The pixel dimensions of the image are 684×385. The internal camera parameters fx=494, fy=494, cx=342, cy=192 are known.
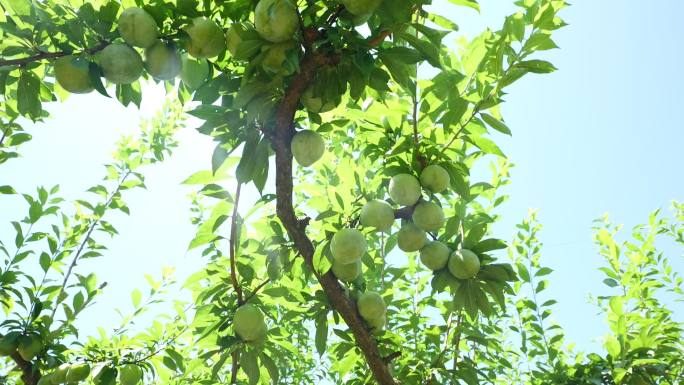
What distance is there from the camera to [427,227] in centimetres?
191

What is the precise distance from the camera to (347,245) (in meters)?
1.79

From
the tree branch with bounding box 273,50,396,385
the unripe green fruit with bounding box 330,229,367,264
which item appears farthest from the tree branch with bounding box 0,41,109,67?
the unripe green fruit with bounding box 330,229,367,264

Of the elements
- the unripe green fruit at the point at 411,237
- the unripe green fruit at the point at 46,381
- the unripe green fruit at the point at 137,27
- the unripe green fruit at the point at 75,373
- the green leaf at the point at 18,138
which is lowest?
the unripe green fruit at the point at 46,381

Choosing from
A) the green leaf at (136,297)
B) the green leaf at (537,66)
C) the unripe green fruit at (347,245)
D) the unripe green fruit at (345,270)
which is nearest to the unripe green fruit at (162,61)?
the unripe green fruit at (347,245)

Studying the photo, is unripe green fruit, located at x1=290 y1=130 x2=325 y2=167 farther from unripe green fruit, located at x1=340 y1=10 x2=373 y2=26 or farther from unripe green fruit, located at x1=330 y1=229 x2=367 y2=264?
unripe green fruit, located at x1=340 y1=10 x2=373 y2=26

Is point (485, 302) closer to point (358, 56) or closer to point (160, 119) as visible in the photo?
point (358, 56)

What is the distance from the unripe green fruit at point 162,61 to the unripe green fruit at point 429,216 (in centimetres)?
100

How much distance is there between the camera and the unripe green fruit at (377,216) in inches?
73.3

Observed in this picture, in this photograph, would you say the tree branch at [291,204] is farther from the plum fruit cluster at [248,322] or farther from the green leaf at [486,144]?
the green leaf at [486,144]

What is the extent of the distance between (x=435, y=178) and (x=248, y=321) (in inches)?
35.3

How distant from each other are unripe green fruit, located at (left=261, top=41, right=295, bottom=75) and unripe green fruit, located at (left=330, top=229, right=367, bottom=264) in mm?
649

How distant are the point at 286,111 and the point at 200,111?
10.9 inches

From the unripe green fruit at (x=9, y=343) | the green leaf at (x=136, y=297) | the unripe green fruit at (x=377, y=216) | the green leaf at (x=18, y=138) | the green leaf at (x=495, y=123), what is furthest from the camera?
the green leaf at (x=136, y=297)

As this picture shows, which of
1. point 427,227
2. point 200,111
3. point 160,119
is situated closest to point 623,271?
point 427,227
